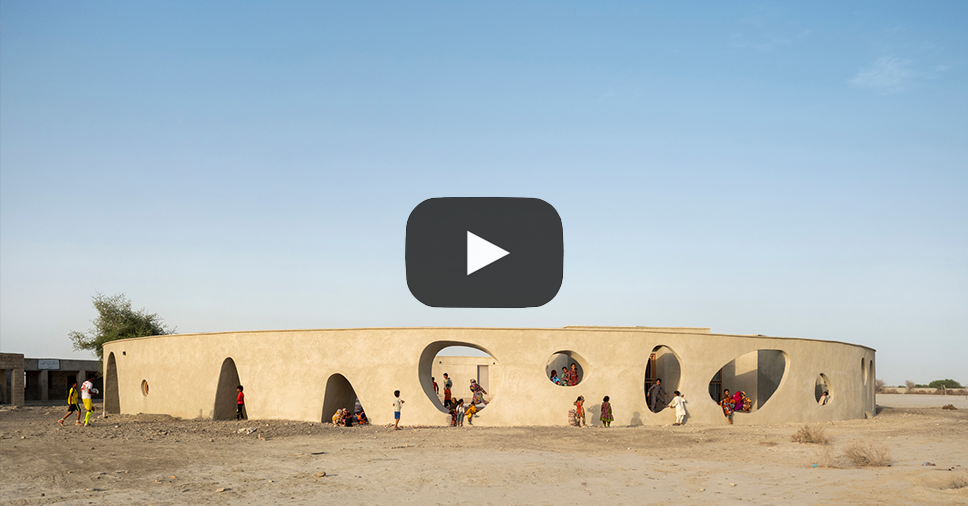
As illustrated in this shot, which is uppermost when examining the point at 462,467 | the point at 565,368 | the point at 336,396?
the point at 565,368

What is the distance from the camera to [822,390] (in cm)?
2466

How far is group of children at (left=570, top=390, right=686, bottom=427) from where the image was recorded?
19.1m

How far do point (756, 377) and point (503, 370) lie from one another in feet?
33.0

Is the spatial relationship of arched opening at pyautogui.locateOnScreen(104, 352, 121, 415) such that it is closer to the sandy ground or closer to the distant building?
the sandy ground

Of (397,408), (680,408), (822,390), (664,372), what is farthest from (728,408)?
(397,408)

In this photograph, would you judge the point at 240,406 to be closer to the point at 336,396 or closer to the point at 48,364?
the point at 336,396

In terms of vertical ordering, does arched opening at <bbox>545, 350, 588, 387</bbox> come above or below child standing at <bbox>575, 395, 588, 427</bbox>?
above

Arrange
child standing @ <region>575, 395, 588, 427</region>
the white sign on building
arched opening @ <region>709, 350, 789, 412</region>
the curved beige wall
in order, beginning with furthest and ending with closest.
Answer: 1. the white sign on building
2. arched opening @ <region>709, 350, 789, 412</region>
3. the curved beige wall
4. child standing @ <region>575, 395, 588, 427</region>

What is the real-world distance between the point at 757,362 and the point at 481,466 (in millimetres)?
14850

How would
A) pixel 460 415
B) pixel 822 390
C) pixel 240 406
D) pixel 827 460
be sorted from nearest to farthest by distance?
1. pixel 827 460
2. pixel 460 415
3. pixel 240 406
4. pixel 822 390

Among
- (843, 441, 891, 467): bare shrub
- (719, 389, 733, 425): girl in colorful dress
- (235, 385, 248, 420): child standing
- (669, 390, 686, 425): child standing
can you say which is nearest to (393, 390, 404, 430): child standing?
(235, 385, 248, 420): child standing

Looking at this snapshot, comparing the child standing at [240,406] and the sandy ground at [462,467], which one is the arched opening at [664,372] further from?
the child standing at [240,406]

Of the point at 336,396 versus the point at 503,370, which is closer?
the point at 503,370

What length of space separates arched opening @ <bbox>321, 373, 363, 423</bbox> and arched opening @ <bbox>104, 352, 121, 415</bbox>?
11.6m
